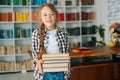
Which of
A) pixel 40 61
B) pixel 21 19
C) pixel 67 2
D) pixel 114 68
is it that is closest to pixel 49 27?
pixel 40 61

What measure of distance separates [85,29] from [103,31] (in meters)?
0.77

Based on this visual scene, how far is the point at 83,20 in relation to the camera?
265 inches

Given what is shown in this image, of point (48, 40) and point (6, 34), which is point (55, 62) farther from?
point (6, 34)

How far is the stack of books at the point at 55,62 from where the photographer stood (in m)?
1.87

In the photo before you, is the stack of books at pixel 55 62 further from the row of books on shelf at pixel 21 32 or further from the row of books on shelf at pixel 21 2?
the row of books on shelf at pixel 21 2

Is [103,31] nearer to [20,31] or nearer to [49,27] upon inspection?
[20,31]

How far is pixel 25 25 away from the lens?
6406 mm

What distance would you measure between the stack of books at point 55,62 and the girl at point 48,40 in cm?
7

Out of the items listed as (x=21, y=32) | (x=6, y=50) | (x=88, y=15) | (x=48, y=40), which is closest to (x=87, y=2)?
(x=88, y=15)

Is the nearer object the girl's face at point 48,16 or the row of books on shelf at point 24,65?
the girl's face at point 48,16

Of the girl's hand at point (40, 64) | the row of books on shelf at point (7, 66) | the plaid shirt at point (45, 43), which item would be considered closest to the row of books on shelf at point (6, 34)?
the row of books on shelf at point (7, 66)

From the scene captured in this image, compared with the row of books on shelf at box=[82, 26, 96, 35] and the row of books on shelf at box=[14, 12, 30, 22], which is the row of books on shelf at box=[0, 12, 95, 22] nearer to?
the row of books on shelf at box=[14, 12, 30, 22]

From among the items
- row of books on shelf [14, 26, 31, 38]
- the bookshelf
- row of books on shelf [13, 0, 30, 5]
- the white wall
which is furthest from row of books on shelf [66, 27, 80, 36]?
row of books on shelf [13, 0, 30, 5]

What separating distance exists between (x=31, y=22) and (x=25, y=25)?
0.26 metres
